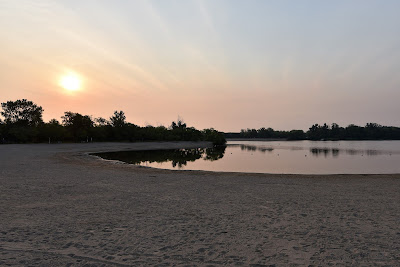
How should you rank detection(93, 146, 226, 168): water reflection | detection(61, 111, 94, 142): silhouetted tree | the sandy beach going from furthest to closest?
detection(61, 111, 94, 142): silhouetted tree, detection(93, 146, 226, 168): water reflection, the sandy beach

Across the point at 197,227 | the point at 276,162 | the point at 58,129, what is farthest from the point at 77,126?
the point at 197,227

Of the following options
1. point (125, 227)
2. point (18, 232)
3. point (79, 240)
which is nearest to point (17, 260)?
point (79, 240)

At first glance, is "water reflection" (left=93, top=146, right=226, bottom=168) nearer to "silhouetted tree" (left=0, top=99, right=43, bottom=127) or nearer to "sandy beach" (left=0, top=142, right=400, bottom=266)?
"sandy beach" (left=0, top=142, right=400, bottom=266)

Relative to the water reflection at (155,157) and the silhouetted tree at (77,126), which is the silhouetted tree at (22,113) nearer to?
the silhouetted tree at (77,126)

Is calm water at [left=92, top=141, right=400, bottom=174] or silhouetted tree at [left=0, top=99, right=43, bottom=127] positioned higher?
silhouetted tree at [left=0, top=99, right=43, bottom=127]

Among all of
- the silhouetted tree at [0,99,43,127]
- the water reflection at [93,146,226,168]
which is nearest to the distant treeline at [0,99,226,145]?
the silhouetted tree at [0,99,43,127]

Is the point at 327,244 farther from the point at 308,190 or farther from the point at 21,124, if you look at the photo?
the point at 21,124

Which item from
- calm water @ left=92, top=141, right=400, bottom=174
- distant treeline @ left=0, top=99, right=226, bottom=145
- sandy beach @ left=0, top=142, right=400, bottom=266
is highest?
distant treeline @ left=0, top=99, right=226, bottom=145

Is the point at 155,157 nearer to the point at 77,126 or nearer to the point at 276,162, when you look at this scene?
the point at 276,162

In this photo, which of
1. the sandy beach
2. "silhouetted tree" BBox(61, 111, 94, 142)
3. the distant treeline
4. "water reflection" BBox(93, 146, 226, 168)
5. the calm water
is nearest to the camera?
the sandy beach

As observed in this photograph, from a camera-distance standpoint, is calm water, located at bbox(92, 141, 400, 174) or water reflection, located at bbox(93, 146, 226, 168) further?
water reflection, located at bbox(93, 146, 226, 168)

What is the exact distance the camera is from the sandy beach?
629cm

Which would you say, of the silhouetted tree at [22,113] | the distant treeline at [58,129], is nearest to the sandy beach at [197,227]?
the distant treeline at [58,129]

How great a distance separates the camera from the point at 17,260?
19.8 ft
